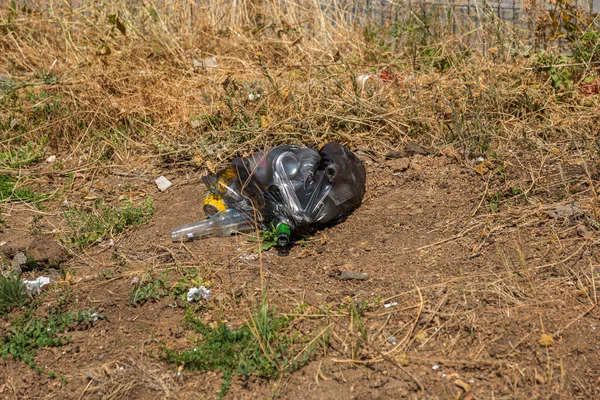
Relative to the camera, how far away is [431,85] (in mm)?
4617

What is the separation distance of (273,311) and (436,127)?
1877 millimetres

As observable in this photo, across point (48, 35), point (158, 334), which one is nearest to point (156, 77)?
point (48, 35)

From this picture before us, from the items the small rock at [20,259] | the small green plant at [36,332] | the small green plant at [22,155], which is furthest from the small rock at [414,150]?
the small green plant at [22,155]

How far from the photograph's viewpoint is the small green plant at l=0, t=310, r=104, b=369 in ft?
9.86

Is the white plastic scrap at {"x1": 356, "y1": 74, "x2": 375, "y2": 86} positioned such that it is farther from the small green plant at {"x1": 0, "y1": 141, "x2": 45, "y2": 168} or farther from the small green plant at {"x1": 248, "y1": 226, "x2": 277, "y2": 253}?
the small green plant at {"x1": 0, "y1": 141, "x2": 45, "y2": 168}

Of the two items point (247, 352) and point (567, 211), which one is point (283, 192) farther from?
point (567, 211)

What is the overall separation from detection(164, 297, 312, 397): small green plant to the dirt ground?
1.5 inches

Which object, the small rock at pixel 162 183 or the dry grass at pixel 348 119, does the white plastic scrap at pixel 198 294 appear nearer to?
the dry grass at pixel 348 119

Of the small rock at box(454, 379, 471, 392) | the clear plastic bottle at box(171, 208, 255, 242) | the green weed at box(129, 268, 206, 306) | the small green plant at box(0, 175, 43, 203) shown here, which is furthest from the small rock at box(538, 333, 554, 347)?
the small green plant at box(0, 175, 43, 203)

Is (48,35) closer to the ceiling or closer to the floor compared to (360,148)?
closer to the ceiling

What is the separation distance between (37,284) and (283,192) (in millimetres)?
1266

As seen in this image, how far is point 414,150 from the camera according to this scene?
13.9 ft

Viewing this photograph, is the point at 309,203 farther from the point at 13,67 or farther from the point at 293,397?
the point at 13,67

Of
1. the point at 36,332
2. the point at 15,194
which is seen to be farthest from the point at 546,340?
the point at 15,194
